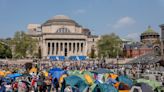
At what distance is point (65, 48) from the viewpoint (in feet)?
428

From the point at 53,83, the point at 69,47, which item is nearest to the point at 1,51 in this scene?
the point at 69,47

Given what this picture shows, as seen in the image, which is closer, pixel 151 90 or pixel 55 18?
pixel 151 90

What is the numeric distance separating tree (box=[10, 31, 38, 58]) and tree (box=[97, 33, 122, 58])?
2158cm

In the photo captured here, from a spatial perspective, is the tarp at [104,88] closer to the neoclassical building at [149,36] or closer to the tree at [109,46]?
the tree at [109,46]

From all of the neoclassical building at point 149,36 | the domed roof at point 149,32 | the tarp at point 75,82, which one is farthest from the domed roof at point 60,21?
the tarp at point 75,82

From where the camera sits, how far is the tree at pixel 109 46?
12175 cm

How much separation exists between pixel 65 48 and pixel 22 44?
18.5 metres

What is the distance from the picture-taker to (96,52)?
13638 centimetres

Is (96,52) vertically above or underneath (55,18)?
underneath

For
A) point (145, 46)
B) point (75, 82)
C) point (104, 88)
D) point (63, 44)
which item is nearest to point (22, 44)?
point (63, 44)

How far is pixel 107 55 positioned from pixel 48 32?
2641 cm

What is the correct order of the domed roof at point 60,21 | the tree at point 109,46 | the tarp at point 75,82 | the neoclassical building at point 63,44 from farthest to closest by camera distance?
the domed roof at point 60,21 < the neoclassical building at point 63,44 < the tree at point 109,46 < the tarp at point 75,82

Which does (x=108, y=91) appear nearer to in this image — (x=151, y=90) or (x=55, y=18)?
(x=151, y=90)

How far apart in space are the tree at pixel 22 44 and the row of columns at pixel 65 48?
11.5 m
